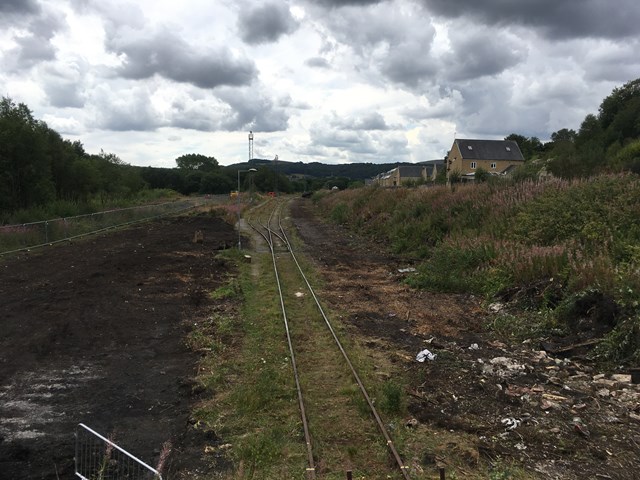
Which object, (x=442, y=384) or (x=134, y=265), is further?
(x=134, y=265)

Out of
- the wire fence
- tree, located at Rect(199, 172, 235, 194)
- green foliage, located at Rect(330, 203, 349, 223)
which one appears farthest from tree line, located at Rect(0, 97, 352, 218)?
tree, located at Rect(199, 172, 235, 194)

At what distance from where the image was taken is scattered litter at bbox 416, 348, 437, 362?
318 inches

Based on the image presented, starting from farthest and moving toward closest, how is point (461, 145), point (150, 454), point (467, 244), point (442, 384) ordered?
point (461, 145)
point (467, 244)
point (442, 384)
point (150, 454)

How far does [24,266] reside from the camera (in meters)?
16.4

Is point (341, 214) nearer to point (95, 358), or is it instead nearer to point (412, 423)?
point (95, 358)

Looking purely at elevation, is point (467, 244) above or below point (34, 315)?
above

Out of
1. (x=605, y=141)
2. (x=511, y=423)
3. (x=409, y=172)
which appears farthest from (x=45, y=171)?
(x=409, y=172)

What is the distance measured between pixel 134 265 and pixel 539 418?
14626 mm

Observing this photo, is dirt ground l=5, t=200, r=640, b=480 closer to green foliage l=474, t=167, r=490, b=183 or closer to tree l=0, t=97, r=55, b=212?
green foliage l=474, t=167, r=490, b=183

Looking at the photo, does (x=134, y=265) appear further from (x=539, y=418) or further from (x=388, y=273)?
(x=539, y=418)

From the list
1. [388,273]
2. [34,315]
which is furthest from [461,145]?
[34,315]

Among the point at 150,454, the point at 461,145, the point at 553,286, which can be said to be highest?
the point at 461,145

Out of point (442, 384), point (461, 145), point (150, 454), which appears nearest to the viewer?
point (150, 454)

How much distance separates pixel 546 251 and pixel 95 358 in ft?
32.3
